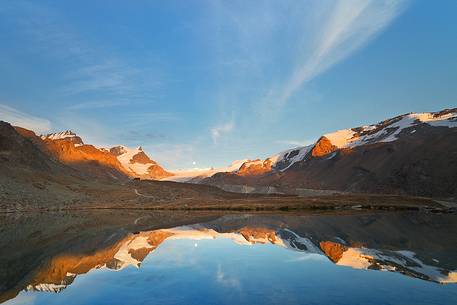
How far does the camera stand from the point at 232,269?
23906mm

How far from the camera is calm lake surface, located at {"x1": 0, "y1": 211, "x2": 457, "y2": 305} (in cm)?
1725

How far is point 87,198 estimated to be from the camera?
354 feet

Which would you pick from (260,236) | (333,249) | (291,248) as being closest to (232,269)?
(291,248)

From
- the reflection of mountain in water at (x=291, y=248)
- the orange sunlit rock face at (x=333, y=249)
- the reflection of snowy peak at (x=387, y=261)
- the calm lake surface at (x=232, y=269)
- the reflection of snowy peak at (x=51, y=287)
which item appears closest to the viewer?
the calm lake surface at (x=232, y=269)

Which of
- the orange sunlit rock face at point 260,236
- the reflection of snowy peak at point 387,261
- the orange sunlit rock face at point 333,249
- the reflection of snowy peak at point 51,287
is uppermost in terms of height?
the orange sunlit rock face at point 260,236

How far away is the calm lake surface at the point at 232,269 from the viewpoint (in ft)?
56.6

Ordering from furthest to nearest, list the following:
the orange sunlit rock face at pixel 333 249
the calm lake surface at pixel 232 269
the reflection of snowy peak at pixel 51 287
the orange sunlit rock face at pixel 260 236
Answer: the orange sunlit rock face at pixel 260 236 → the orange sunlit rock face at pixel 333 249 → the reflection of snowy peak at pixel 51 287 → the calm lake surface at pixel 232 269

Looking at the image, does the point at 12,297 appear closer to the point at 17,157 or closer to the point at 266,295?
the point at 266,295

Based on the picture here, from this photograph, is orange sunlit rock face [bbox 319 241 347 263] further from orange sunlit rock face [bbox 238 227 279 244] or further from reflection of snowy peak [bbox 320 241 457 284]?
orange sunlit rock face [bbox 238 227 279 244]

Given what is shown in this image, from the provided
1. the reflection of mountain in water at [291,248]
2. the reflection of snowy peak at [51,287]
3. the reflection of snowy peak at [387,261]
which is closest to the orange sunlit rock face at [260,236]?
the reflection of mountain in water at [291,248]

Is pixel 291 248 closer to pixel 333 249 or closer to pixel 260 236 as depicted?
pixel 333 249

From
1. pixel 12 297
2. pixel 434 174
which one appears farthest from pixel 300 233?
pixel 434 174

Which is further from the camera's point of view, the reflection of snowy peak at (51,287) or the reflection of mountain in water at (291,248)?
the reflection of mountain in water at (291,248)

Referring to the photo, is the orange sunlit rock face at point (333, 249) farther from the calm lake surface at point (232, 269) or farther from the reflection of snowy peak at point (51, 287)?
the reflection of snowy peak at point (51, 287)
